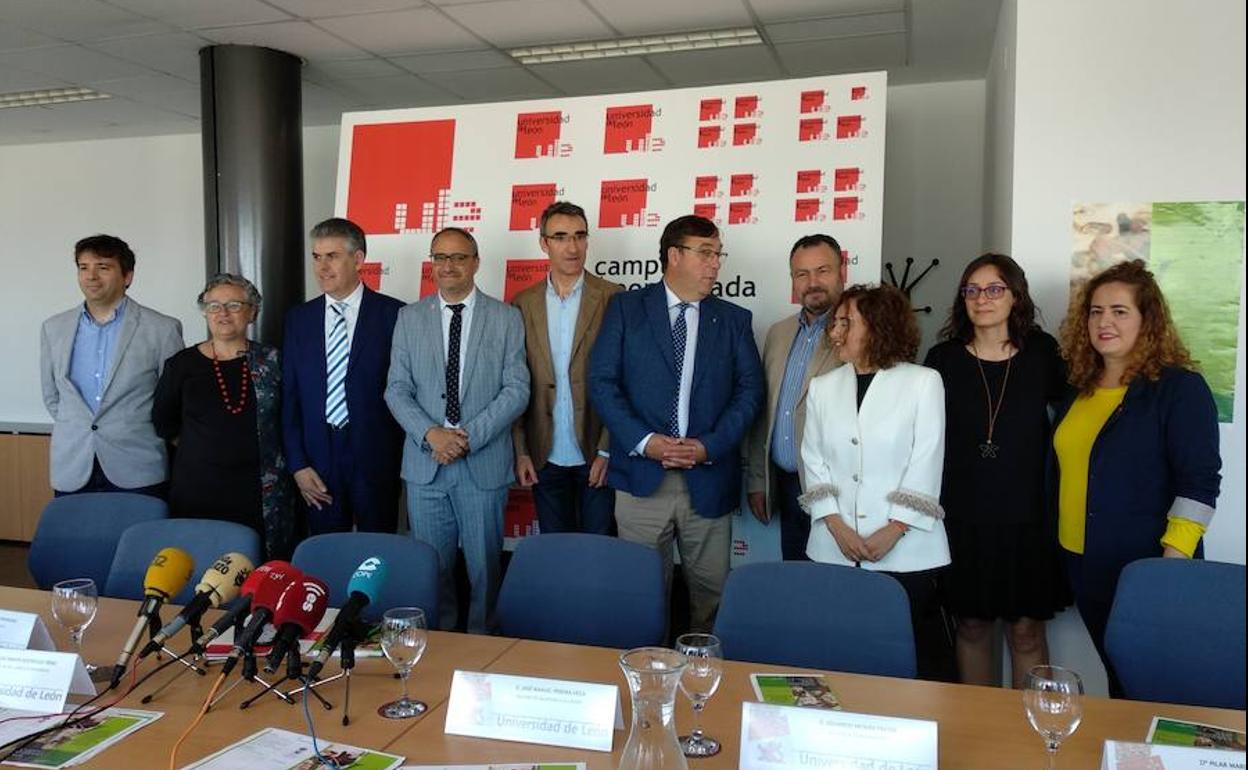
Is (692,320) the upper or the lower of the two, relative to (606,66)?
lower

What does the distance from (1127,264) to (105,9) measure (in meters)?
4.51

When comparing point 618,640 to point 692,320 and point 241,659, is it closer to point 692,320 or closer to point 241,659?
point 241,659

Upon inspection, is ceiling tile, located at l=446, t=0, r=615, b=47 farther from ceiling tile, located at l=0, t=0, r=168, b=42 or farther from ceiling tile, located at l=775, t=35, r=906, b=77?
ceiling tile, located at l=0, t=0, r=168, b=42

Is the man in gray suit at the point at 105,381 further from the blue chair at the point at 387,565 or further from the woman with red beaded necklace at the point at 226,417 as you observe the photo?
the blue chair at the point at 387,565

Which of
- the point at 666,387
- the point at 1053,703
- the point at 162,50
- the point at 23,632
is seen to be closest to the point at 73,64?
the point at 162,50

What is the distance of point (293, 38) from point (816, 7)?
8.88 feet

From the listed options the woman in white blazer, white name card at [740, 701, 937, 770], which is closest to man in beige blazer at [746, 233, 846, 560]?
the woman in white blazer

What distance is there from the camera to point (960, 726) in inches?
62.1

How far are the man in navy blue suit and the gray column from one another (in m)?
1.84

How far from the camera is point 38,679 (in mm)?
1662

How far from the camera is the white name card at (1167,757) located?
4.27 feet

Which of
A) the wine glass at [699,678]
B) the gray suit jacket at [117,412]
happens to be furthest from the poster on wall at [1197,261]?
the gray suit jacket at [117,412]

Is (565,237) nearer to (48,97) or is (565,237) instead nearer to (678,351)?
(678,351)

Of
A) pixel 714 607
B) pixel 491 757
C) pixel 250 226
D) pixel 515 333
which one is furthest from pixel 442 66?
pixel 491 757
